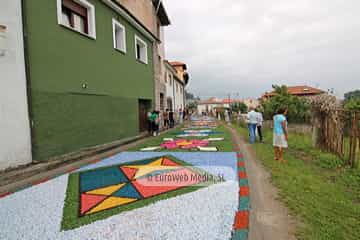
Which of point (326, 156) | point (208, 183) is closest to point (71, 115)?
point (208, 183)

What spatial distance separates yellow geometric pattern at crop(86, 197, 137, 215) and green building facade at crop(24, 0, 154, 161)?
370cm

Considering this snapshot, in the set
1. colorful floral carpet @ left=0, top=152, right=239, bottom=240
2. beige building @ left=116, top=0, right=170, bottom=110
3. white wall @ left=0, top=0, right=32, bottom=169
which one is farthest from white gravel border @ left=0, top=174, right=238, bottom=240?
beige building @ left=116, top=0, right=170, bottom=110

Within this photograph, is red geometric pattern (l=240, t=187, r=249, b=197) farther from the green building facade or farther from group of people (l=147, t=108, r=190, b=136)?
group of people (l=147, t=108, r=190, b=136)

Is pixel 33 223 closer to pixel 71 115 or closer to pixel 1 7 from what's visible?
pixel 71 115

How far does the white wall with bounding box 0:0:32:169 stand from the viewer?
517 cm

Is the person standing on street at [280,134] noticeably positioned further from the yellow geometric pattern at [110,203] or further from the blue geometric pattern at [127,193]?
the yellow geometric pattern at [110,203]

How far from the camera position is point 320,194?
3.80 meters

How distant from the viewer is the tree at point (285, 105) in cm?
1650

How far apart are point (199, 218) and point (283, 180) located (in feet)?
8.40

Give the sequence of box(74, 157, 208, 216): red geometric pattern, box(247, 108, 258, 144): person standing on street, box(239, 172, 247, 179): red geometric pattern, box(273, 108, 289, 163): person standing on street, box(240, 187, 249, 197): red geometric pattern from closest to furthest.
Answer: box(74, 157, 208, 216): red geometric pattern
box(240, 187, 249, 197): red geometric pattern
box(239, 172, 247, 179): red geometric pattern
box(273, 108, 289, 163): person standing on street
box(247, 108, 258, 144): person standing on street

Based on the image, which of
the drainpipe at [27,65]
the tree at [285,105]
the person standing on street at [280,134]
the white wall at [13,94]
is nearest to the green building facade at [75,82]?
the drainpipe at [27,65]

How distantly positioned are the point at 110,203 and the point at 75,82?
546 centimetres

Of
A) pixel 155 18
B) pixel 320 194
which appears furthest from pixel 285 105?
pixel 320 194

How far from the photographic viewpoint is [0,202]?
12.5 ft
